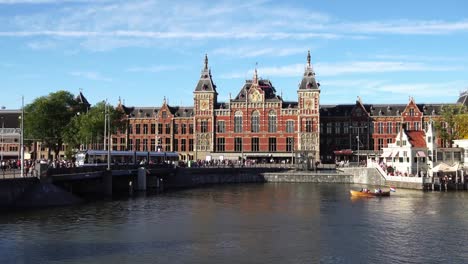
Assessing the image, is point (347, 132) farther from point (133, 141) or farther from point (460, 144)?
point (133, 141)

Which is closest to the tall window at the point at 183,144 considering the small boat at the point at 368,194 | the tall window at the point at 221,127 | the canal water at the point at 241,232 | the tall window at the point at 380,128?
the tall window at the point at 221,127

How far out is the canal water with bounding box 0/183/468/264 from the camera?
42.6 metres

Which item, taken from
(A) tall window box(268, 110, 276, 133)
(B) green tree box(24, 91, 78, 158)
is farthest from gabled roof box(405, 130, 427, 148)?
(B) green tree box(24, 91, 78, 158)

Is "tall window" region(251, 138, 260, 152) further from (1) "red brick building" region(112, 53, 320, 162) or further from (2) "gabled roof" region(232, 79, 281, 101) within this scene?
(2) "gabled roof" region(232, 79, 281, 101)

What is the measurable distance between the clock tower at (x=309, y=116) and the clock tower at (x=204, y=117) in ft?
76.8

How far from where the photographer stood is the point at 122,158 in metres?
109

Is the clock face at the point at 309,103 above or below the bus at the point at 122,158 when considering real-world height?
above

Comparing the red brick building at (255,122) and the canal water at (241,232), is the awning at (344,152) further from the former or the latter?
the canal water at (241,232)

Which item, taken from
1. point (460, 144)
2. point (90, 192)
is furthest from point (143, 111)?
point (460, 144)

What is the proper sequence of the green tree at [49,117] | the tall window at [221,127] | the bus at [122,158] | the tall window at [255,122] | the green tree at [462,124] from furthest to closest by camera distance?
the tall window at [221,127] < the tall window at [255,122] < the green tree at [49,117] < the green tree at [462,124] < the bus at [122,158]

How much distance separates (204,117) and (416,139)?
59.5 metres

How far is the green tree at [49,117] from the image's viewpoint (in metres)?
131

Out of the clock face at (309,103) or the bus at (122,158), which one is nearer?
the bus at (122,158)

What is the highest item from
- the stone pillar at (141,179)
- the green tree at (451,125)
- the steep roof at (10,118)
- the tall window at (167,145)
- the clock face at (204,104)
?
the clock face at (204,104)
